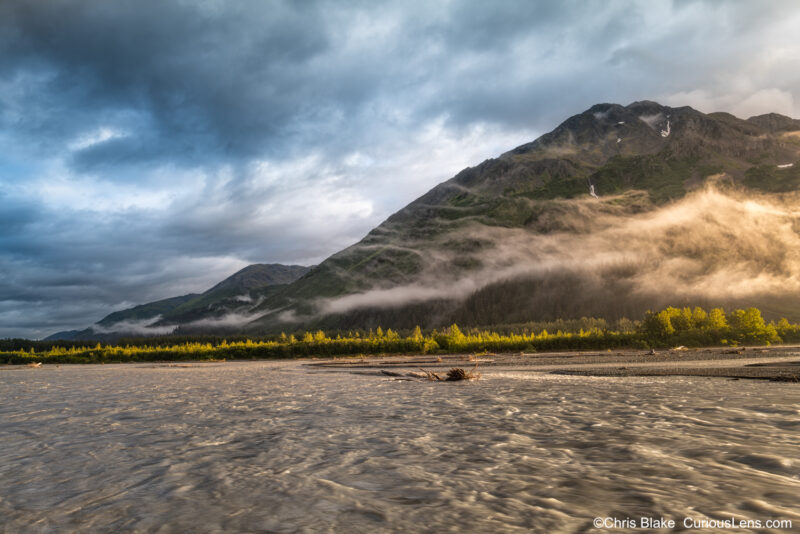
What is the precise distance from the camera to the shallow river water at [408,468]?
498cm

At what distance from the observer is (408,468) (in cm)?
700

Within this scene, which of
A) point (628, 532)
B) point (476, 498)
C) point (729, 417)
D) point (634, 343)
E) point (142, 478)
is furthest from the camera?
point (634, 343)

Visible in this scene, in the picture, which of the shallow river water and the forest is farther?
the forest

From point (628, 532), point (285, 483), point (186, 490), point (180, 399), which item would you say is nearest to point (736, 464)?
point (628, 532)

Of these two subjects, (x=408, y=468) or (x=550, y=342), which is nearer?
(x=408, y=468)

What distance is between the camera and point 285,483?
6430 millimetres

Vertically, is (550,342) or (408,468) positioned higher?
(408,468)

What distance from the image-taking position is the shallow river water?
498 centimetres

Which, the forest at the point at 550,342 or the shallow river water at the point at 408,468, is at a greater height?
the shallow river water at the point at 408,468

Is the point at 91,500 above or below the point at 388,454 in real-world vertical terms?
above

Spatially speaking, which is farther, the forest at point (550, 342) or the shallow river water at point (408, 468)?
the forest at point (550, 342)

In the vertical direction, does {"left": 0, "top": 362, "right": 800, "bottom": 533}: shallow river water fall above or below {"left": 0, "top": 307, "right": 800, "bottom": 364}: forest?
above

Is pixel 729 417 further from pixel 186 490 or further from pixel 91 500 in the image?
pixel 91 500

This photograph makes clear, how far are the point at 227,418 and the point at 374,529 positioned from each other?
30.6 ft
